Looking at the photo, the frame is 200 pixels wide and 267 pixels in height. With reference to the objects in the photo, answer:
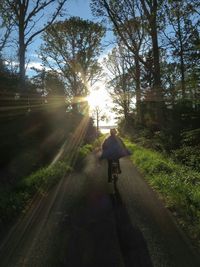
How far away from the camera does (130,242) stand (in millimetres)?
7281

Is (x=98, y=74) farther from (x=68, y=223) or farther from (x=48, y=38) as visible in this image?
(x=68, y=223)

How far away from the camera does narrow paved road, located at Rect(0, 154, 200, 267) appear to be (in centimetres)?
640

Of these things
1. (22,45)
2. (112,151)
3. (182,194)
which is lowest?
(182,194)

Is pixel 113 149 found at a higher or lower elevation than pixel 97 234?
higher

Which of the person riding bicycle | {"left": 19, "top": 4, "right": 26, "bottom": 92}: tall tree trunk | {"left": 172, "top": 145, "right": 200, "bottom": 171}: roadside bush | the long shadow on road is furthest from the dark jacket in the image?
{"left": 19, "top": 4, "right": 26, "bottom": 92}: tall tree trunk

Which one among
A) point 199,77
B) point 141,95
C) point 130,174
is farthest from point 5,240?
point 141,95

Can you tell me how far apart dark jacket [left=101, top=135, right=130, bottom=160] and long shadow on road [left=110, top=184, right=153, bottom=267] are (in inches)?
154

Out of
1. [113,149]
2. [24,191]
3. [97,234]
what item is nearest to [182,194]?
Result: [97,234]

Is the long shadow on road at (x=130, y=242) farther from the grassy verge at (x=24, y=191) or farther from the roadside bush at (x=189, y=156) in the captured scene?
the roadside bush at (x=189, y=156)

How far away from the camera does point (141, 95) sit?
4684 centimetres

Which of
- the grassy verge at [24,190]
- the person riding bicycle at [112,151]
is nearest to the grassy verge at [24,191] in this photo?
the grassy verge at [24,190]

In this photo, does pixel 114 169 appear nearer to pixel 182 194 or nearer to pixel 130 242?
pixel 182 194

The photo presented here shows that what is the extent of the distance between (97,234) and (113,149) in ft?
20.5

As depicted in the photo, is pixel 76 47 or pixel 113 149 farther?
pixel 76 47
